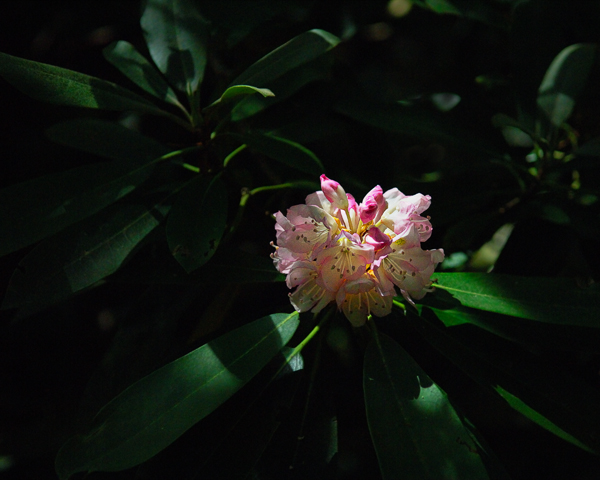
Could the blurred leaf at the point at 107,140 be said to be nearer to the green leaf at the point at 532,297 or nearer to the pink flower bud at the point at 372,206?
the pink flower bud at the point at 372,206

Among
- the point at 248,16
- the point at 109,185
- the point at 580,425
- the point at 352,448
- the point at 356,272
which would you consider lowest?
the point at 352,448

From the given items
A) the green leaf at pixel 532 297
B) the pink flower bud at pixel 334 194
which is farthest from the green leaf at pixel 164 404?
the green leaf at pixel 532 297

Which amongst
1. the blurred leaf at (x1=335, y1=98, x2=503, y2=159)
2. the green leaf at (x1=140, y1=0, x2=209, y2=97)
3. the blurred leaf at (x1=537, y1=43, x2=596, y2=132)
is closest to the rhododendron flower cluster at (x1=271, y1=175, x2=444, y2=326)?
the blurred leaf at (x1=335, y1=98, x2=503, y2=159)

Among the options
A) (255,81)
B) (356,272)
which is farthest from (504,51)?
(356,272)

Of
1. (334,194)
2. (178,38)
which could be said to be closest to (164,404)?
(334,194)

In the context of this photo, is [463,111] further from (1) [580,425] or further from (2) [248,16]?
(1) [580,425]

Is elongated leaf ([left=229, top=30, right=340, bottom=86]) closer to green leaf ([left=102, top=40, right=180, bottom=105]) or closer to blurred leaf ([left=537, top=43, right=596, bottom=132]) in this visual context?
green leaf ([left=102, top=40, right=180, bottom=105])
